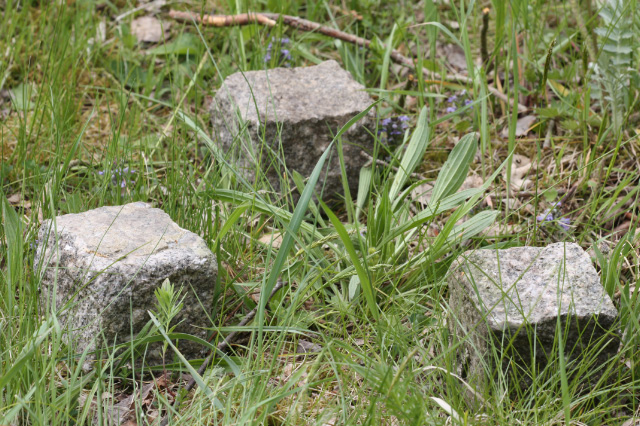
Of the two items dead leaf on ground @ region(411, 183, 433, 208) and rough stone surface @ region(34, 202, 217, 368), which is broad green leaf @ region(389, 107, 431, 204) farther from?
rough stone surface @ region(34, 202, 217, 368)

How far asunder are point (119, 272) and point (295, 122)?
116 centimetres

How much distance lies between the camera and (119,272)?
1904mm

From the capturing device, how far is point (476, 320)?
1.89 m

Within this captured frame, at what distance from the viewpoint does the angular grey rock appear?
1806 millimetres

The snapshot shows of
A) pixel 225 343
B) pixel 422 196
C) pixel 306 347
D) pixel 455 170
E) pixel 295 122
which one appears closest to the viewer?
pixel 225 343

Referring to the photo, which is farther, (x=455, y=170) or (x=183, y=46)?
(x=183, y=46)

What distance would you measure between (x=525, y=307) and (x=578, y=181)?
3.95ft

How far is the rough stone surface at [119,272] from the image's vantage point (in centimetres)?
191

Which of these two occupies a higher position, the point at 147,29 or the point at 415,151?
the point at 147,29

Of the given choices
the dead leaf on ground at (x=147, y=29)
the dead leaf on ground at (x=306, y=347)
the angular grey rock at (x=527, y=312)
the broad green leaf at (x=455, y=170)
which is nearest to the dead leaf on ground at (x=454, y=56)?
the broad green leaf at (x=455, y=170)

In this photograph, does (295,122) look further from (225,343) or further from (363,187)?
(225,343)

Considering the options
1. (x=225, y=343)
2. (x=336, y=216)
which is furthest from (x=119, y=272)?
(x=336, y=216)

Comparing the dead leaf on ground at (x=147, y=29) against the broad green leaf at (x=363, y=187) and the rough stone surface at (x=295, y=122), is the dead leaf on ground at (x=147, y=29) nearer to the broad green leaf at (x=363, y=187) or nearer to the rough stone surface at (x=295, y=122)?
the rough stone surface at (x=295, y=122)

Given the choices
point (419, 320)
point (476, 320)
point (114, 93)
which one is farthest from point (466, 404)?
point (114, 93)
